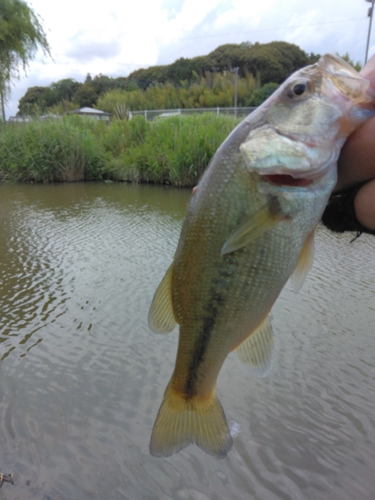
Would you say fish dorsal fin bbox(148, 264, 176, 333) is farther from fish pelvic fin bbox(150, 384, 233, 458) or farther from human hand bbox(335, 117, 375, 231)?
human hand bbox(335, 117, 375, 231)

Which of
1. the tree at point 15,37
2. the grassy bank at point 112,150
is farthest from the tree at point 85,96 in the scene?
the grassy bank at point 112,150

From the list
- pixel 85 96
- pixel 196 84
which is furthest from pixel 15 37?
pixel 85 96

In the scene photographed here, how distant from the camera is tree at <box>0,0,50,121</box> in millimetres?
16953

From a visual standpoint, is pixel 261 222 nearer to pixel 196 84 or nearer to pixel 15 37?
pixel 15 37

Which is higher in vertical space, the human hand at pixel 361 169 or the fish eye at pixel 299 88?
the fish eye at pixel 299 88

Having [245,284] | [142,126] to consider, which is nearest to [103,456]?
Answer: [245,284]

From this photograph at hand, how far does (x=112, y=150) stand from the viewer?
14.5 metres

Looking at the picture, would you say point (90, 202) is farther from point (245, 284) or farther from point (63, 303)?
point (245, 284)

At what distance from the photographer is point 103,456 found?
2.41 meters

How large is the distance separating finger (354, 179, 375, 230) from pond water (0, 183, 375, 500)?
1.66 meters

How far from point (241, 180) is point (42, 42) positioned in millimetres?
20152

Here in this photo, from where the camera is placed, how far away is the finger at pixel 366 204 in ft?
4.00

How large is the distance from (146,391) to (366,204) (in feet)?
7.35

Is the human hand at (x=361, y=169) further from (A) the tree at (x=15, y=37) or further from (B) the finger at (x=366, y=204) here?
(A) the tree at (x=15, y=37)
